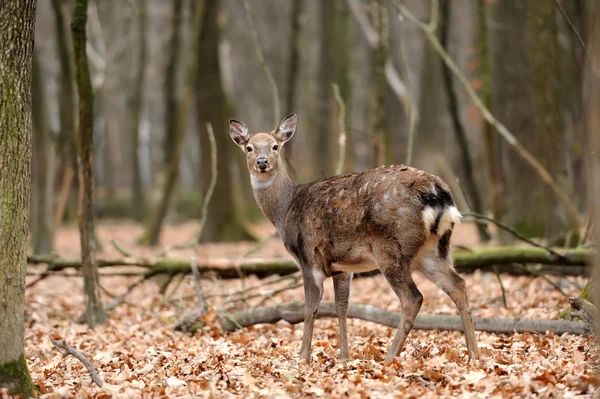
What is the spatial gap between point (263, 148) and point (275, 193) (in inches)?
18.9

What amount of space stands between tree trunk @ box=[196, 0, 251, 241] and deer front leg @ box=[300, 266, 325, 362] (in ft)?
36.4

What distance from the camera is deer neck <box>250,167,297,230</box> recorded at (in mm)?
7594

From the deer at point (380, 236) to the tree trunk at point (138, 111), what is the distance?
696 inches

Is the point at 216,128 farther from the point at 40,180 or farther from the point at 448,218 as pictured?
the point at 448,218

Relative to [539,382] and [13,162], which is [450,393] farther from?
[13,162]

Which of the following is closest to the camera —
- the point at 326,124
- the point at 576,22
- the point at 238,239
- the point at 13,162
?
the point at 13,162

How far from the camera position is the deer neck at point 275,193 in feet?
24.9

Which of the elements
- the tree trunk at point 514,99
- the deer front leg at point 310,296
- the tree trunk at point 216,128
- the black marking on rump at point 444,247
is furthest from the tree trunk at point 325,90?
the black marking on rump at point 444,247

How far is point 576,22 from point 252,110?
118ft

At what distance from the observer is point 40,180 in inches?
566

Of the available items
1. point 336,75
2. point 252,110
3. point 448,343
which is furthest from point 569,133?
point 252,110

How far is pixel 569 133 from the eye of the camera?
16.6 metres

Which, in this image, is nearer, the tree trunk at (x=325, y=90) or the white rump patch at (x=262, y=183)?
the white rump patch at (x=262, y=183)

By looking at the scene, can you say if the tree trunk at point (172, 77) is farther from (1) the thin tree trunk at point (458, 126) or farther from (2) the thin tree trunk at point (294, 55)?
(1) the thin tree trunk at point (458, 126)
